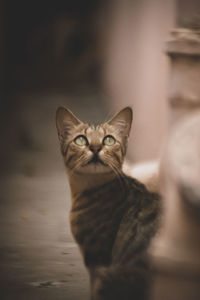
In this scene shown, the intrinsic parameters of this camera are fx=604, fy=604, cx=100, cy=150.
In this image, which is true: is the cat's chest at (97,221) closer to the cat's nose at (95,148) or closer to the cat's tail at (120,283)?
the cat's tail at (120,283)

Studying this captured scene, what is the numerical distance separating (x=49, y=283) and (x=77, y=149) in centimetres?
96

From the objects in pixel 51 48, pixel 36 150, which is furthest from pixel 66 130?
pixel 51 48

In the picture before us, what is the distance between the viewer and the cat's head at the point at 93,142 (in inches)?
122

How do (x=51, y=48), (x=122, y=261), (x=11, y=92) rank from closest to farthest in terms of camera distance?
(x=122, y=261) < (x=11, y=92) < (x=51, y=48)

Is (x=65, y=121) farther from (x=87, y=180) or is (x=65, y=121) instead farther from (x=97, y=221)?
(x=97, y=221)

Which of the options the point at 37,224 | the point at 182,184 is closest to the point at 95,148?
the point at 182,184

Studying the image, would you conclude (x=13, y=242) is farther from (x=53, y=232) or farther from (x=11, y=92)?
(x=11, y=92)

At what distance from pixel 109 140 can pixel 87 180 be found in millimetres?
264

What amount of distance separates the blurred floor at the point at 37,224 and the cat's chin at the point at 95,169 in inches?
30.9

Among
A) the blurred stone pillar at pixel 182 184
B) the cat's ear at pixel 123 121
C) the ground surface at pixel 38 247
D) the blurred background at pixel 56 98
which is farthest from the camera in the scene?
the blurred background at pixel 56 98

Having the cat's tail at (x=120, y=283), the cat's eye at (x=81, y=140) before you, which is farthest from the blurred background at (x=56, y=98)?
the cat's eye at (x=81, y=140)

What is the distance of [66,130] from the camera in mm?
3289

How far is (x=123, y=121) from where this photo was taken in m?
3.23

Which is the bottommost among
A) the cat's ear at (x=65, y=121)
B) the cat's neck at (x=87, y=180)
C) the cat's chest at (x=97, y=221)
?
the cat's chest at (x=97, y=221)
